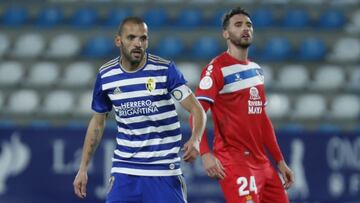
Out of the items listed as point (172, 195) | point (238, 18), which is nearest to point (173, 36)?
point (238, 18)

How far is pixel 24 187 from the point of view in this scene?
9.29 meters

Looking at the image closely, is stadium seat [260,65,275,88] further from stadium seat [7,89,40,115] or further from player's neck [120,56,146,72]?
player's neck [120,56,146,72]

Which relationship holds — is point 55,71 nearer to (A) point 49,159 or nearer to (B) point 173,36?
(B) point 173,36

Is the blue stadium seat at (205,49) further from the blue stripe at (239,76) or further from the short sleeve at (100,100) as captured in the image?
the short sleeve at (100,100)

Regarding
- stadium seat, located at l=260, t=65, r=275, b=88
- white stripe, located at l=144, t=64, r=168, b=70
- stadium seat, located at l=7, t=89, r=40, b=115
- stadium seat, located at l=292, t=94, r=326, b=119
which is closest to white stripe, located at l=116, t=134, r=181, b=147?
white stripe, located at l=144, t=64, r=168, b=70

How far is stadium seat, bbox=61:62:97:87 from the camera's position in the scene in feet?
38.0

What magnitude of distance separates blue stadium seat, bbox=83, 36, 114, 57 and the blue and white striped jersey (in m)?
6.51

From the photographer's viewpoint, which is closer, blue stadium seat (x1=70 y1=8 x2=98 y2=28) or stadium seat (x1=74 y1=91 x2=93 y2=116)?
stadium seat (x1=74 y1=91 x2=93 y2=116)

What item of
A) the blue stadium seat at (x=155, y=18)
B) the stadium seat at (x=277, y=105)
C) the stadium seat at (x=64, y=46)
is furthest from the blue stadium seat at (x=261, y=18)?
the stadium seat at (x=64, y=46)

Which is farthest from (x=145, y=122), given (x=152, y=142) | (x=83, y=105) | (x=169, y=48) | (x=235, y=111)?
(x=169, y=48)

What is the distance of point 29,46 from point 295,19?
12.0 ft

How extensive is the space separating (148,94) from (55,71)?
6.28 metres

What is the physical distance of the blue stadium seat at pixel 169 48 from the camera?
1195cm

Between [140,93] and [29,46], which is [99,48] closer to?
[29,46]
